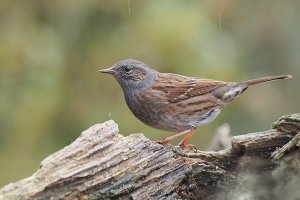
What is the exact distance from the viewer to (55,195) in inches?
228

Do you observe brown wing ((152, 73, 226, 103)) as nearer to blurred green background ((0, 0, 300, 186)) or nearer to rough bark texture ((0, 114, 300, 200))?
blurred green background ((0, 0, 300, 186))

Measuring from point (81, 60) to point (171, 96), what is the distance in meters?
1.73

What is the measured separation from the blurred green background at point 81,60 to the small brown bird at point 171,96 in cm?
93

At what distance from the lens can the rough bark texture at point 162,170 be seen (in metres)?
5.85

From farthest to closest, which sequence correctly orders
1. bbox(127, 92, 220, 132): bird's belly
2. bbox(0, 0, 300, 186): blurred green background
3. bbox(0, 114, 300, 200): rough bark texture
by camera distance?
1. bbox(0, 0, 300, 186): blurred green background
2. bbox(127, 92, 220, 132): bird's belly
3. bbox(0, 114, 300, 200): rough bark texture

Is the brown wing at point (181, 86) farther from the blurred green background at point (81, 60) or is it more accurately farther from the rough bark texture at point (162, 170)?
the rough bark texture at point (162, 170)

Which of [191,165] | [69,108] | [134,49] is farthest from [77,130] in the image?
[191,165]

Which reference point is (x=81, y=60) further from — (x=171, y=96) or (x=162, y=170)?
(x=162, y=170)

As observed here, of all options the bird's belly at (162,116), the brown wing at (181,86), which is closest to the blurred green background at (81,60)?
the brown wing at (181,86)

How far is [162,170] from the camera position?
6277mm

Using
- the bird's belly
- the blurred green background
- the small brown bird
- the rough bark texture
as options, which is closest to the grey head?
the small brown bird

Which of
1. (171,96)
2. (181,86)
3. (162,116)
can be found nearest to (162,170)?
(162,116)

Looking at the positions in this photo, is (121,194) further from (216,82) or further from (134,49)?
(134,49)

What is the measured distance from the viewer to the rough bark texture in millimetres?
5852
